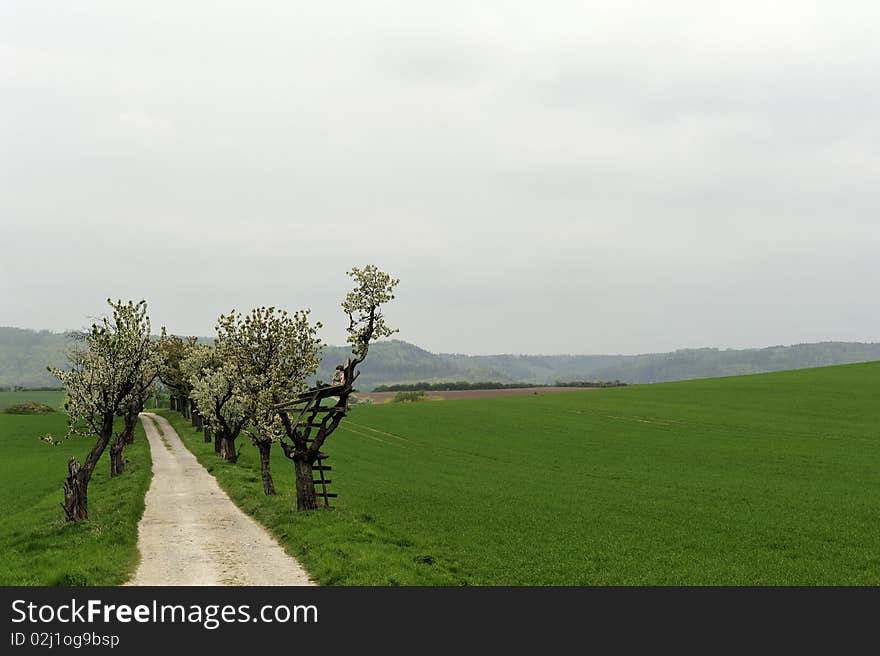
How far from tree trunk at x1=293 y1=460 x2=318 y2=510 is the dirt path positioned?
2.56 m

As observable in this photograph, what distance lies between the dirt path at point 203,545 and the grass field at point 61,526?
2.59 feet

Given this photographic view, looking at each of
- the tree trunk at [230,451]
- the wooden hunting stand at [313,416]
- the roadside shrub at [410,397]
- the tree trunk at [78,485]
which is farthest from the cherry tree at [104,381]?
the roadside shrub at [410,397]

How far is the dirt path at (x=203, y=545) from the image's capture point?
2055 centimetres

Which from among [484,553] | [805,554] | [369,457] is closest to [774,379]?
[369,457]

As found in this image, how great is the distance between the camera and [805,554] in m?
26.0

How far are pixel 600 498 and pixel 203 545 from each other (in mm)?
25258

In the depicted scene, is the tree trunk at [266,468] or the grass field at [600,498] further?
the tree trunk at [266,468]

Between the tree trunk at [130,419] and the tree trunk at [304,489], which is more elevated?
the tree trunk at [130,419]

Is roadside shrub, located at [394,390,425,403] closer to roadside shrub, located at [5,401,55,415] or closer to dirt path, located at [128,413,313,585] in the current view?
roadside shrub, located at [5,401,55,415]

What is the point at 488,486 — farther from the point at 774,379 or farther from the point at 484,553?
the point at 774,379

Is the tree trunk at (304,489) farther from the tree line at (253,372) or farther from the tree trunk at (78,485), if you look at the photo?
the tree trunk at (78,485)

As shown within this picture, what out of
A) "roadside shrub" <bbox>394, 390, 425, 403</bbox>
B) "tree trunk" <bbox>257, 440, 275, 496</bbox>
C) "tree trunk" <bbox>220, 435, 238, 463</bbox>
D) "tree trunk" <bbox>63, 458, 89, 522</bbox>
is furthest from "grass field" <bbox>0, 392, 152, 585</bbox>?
"roadside shrub" <bbox>394, 390, 425, 403</bbox>
